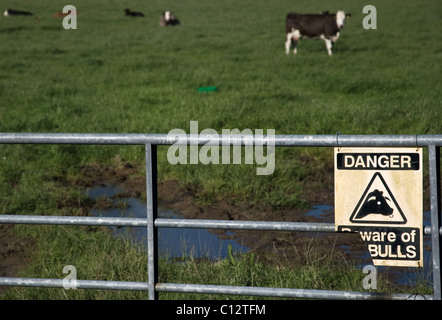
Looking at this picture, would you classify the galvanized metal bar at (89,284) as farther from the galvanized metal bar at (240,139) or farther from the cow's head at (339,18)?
the cow's head at (339,18)

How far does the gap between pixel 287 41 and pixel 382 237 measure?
1577 cm

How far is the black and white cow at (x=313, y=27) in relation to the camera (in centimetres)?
1848

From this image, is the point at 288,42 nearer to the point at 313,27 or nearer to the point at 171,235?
the point at 313,27

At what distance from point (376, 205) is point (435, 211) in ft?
0.74

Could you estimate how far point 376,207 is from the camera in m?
2.86

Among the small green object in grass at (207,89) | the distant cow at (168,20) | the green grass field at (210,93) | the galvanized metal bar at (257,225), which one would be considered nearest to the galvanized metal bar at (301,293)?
the galvanized metal bar at (257,225)

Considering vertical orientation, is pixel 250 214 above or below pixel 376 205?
below

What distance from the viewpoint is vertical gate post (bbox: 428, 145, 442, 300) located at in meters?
2.71

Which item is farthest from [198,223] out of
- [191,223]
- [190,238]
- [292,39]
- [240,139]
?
[292,39]

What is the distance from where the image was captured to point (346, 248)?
5.61m

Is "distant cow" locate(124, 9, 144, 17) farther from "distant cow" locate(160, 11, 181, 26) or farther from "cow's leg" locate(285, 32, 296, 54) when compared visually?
"cow's leg" locate(285, 32, 296, 54)

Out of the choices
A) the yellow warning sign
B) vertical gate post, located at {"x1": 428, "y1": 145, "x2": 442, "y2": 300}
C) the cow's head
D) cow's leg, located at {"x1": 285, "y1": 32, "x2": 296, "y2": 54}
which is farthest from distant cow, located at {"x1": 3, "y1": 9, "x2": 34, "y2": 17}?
vertical gate post, located at {"x1": 428, "y1": 145, "x2": 442, "y2": 300}

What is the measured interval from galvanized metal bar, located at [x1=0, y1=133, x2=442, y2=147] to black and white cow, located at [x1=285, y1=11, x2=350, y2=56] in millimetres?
15326

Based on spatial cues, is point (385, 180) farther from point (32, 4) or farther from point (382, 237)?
point (32, 4)
